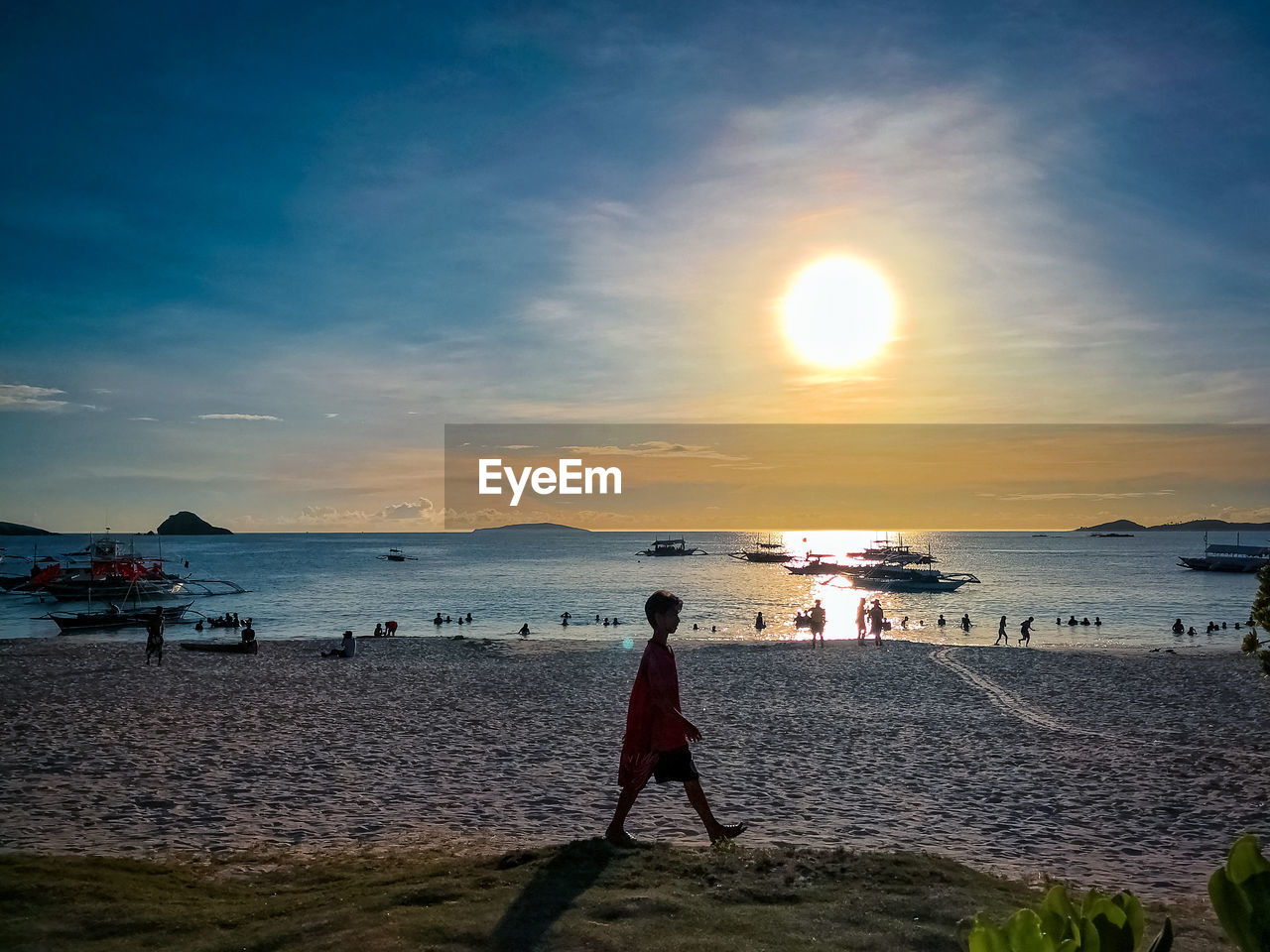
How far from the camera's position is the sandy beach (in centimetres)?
1060

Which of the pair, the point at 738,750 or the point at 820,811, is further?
the point at 738,750

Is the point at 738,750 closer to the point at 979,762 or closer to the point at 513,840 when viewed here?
the point at 979,762

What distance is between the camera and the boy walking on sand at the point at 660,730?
8.37m

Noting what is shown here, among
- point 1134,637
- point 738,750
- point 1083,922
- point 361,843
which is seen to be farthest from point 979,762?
point 1134,637

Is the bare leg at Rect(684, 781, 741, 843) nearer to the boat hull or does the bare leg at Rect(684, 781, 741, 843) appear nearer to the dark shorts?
the dark shorts

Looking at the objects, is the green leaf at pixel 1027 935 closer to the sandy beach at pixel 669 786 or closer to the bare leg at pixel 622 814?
the bare leg at pixel 622 814

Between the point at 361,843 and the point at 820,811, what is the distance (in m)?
5.79

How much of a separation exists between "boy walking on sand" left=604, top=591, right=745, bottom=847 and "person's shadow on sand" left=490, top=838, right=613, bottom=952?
0.47 meters

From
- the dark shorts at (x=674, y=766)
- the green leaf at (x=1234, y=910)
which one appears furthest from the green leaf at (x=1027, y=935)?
the dark shorts at (x=674, y=766)

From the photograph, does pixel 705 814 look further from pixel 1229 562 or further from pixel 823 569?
pixel 1229 562

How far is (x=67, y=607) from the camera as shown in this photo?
2707 inches

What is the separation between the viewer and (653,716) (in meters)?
8.46

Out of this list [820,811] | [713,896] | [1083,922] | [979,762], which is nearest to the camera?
[1083,922]

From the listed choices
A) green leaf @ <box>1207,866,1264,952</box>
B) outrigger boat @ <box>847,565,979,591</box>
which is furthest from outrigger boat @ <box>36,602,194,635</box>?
outrigger boat @ <box>847,565,979,591</box>
